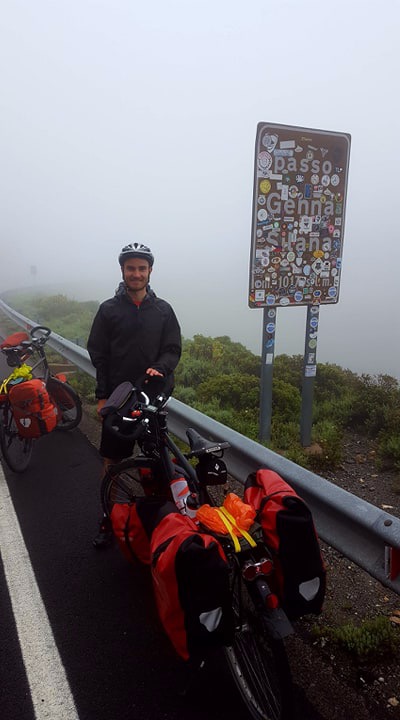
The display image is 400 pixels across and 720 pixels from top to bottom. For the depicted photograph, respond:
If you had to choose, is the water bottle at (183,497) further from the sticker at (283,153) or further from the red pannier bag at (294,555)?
the sticker at (283,153)

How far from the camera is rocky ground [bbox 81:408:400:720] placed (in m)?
2.17

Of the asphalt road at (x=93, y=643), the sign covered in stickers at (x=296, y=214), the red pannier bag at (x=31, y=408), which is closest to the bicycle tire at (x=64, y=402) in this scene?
the red pannier bag at (x=31, y=408)

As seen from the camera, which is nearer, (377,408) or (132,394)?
(132,394)

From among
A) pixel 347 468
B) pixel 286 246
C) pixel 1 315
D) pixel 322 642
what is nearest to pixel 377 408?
pixel 347 468

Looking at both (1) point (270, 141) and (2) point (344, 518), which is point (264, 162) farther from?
(2) point (344, 518)

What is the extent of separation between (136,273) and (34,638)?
2.42 metres

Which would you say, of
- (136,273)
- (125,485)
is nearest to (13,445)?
Answer: (125,485)

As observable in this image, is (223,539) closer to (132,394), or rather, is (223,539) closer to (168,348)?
(132,394)

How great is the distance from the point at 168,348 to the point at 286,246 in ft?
7.33

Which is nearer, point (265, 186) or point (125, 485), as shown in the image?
point (125, 485)

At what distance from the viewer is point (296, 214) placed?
16.8ft

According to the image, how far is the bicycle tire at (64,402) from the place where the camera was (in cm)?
594

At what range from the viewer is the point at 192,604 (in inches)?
70.1

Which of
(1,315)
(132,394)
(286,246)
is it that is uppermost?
(286,246)
